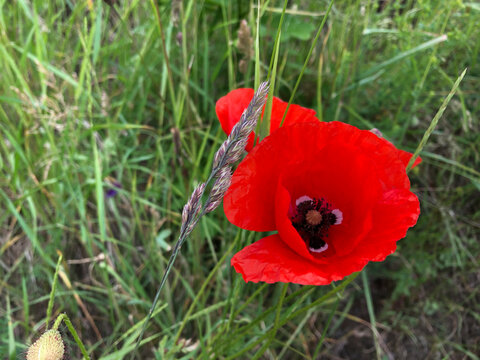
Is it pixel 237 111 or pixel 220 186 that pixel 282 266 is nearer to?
pixel 220 186

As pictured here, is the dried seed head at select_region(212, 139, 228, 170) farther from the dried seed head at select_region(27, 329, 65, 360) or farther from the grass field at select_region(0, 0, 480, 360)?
the grass field at select_region(0, 0, 480, 360)

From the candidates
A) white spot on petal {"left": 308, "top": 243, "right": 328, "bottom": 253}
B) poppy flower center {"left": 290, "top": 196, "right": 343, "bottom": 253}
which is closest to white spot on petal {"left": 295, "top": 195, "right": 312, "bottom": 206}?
poppy flower center {"left": 290, "top": 196, "right": 343, "bottom": 253}

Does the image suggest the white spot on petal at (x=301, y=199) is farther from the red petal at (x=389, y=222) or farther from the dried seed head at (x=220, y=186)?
the dried seed head at (x=220, y=186)

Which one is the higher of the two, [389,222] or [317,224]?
[389,222]

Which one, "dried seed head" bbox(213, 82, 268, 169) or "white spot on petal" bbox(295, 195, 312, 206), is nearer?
"dried seed head" bbox(213, 82, 268, 169)

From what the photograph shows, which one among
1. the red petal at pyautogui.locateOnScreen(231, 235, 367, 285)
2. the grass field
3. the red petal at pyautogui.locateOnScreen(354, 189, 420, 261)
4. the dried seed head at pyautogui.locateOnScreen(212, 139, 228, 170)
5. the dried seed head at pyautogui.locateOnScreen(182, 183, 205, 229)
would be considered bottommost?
the grass field

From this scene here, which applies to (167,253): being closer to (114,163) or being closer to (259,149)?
(114,163)

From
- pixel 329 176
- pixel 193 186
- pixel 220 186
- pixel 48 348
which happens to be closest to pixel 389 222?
pixel 329 176
